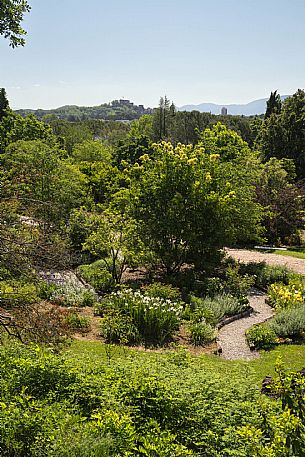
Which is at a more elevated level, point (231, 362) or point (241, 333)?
point (231, 362)

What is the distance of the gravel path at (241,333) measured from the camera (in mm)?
8656

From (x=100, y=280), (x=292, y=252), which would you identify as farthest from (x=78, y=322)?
(x=292, y=252)

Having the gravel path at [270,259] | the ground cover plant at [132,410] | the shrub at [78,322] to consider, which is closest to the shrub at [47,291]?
the shrub at [78,322]

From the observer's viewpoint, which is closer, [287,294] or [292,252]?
[287,294]

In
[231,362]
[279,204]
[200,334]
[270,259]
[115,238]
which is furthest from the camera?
[279,204]

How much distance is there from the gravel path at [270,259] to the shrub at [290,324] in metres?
4.72

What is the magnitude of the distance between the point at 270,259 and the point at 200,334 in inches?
310

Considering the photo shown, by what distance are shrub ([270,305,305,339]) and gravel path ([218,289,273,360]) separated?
765 millimetres

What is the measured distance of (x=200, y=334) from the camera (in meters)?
9.09

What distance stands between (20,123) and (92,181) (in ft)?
28.2

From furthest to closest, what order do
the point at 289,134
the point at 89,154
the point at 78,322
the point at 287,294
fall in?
1. the point at 89,154
2. the point at 289,134
3. the point at 287,294
4. the point at 78,322

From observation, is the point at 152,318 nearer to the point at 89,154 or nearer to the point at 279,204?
the point at 279,204

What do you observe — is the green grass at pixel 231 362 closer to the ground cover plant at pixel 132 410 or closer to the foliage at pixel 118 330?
the foliage at pixel 118 330

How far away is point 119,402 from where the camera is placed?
427cm
